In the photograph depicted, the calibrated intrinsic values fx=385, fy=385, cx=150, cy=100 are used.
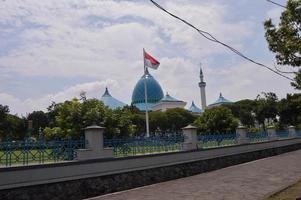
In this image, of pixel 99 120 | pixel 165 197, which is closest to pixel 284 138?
pixel 99 120

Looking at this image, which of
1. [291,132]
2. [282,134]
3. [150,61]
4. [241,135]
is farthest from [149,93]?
[241,135]

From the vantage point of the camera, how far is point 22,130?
51750 mm

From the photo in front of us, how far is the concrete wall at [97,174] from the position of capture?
9766 millimetres

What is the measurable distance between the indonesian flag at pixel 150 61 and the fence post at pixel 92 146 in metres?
16.5

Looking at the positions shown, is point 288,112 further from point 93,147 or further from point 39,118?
point 93,147

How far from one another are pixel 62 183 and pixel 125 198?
6.04 feet

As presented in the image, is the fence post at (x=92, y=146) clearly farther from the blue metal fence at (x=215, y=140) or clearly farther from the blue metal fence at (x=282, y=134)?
the blue metal fence at (x=282, y=134)

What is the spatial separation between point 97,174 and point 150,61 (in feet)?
56.9

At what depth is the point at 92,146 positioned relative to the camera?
1205 cm

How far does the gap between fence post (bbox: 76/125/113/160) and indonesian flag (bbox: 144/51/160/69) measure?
16.5 metres

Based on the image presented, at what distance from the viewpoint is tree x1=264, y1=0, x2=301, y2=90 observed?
11591 millimetres

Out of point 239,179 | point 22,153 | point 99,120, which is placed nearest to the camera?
point 22,153

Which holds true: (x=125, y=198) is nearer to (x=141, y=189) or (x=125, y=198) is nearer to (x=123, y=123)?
(x=141, y=189)

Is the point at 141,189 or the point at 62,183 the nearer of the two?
the point at 62,183
